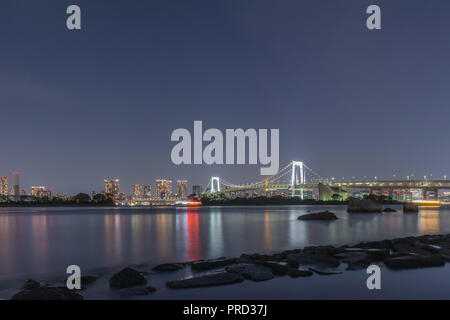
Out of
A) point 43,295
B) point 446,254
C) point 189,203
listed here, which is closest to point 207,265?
point 43,295

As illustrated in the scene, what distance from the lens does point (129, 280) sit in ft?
23.6

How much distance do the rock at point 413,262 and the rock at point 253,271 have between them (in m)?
3.17

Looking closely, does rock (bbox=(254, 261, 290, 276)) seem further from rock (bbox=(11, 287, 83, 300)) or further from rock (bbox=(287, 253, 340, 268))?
rock (bbox=(11, 287, 83, 300))

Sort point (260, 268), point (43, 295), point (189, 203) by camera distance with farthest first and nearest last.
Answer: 1. point (189, 203)
2. point (260, 268)
3. point (43, 295)

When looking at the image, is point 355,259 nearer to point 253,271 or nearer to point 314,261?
point 314,261

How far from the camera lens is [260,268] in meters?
8.02

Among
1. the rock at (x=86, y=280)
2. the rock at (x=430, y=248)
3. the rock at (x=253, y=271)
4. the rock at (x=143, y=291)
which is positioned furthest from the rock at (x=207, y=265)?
the rock at (x=430, y=248)

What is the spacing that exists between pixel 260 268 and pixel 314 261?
71.7 inches

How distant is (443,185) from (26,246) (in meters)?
75.6

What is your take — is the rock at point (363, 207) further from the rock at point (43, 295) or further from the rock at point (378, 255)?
the rock at point (43, 295)

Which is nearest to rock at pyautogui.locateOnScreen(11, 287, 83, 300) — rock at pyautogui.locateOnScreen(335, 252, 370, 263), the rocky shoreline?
the rocky shoreline

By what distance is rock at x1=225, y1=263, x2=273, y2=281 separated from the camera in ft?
24.8
